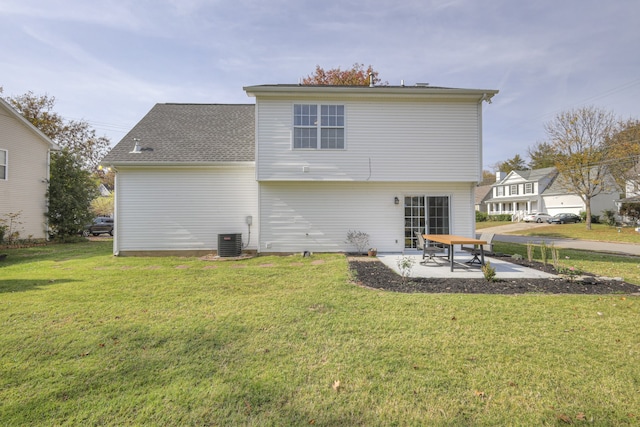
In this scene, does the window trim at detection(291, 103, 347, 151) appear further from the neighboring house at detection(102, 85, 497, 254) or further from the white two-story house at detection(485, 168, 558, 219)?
the white two-story house at detection(485, 168, 558, 219)

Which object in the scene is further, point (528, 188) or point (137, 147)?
point (528, 188)

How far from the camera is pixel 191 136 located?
11609 mm

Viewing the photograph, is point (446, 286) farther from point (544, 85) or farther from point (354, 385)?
point (544, 85)

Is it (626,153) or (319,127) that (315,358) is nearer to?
(319,127)

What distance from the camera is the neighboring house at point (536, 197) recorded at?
37156 mm

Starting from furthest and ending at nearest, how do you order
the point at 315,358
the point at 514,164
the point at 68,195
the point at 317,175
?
the point at 514,164 → the point at 68,195 → the point at 317,175 → the point at 315,358

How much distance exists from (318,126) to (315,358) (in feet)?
27.3

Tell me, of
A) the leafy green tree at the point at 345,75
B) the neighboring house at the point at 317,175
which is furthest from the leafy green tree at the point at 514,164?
the neighboring house at the point at 317,175

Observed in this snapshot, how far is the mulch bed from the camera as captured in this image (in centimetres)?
563

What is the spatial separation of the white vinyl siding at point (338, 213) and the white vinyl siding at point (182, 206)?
954mm

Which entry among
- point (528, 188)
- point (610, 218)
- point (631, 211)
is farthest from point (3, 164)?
point (528, 188)

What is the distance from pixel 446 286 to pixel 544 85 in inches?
744

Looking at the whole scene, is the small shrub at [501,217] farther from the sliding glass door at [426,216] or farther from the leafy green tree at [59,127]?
the leafy green tree at [59,127]

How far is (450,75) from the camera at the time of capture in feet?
43.9
